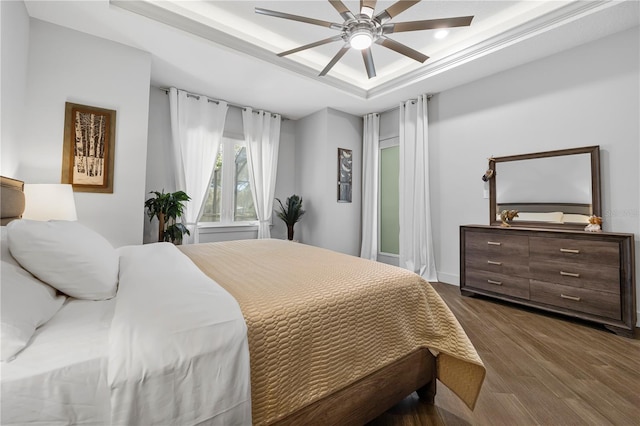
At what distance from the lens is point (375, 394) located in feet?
4.00

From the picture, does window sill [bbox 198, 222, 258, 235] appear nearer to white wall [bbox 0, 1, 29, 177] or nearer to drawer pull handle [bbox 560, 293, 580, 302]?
white wall [bbox 0, 1, 29, 177]

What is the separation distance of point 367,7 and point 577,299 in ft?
10.2

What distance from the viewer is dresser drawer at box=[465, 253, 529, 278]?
285cm

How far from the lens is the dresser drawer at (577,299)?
2324 millimetres

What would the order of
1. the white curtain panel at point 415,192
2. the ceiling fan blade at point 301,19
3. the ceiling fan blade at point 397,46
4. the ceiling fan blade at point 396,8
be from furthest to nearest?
the white curtain panel at point 415,192 < the ceiling fan blade at point 397,46 < the ceiling fan blade at point 301,19 < the ceiling fan blade at point 396,8

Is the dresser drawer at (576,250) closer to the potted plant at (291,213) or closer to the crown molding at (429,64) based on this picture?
the crown molding at (429,64)

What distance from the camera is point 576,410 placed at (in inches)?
56.6

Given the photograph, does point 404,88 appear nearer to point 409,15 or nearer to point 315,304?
point 409,15

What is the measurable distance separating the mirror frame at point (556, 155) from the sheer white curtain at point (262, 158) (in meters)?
3.28

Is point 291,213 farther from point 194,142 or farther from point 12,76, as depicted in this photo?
point 12,76

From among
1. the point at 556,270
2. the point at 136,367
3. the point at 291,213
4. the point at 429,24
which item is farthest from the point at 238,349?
the point at 291,213

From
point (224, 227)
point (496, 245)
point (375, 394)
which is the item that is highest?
point (224, 227)

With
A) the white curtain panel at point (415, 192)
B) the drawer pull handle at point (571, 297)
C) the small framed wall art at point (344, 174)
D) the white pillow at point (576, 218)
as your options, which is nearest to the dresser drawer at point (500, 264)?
the drawer pull handle at point (571, 297)

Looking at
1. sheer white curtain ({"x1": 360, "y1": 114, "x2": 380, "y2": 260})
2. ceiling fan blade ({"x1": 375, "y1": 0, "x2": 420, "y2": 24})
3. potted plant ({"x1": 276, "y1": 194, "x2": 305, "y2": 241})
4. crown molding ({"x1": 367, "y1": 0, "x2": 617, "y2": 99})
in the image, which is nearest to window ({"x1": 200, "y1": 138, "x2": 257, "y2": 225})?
potted plant ({"x1": 276, "y1": 194, "x2": 305, "y2": 241})
